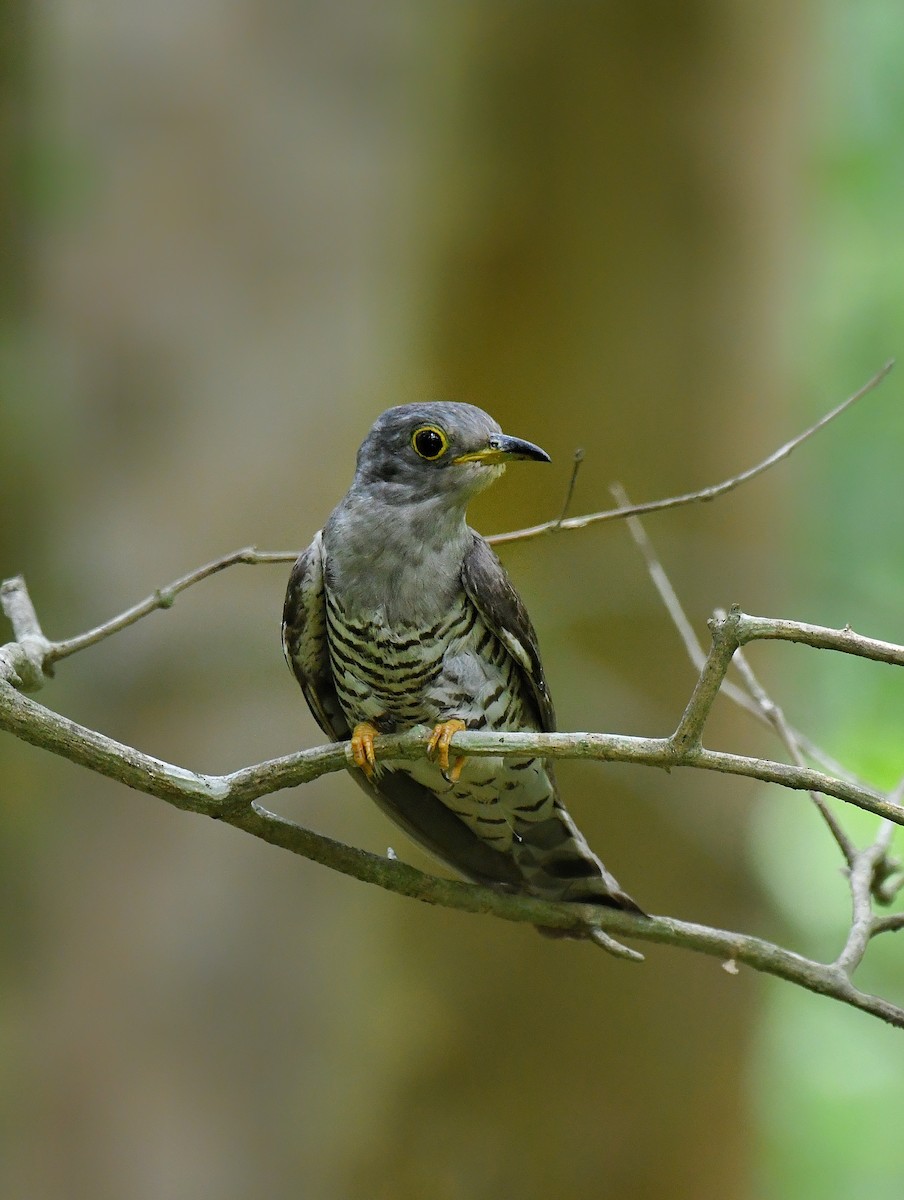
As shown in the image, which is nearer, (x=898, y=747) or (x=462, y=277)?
(x=462, y=277)

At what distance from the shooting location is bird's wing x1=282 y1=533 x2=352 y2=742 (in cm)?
288

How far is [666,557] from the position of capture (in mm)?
4711

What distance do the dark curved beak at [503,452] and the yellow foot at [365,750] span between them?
2.31 feet

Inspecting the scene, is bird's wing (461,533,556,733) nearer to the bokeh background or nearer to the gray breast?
the gray breast

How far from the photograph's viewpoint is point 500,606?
2805mm

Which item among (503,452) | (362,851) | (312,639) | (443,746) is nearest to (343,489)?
(312,639)

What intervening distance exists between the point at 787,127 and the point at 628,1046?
3944 mm

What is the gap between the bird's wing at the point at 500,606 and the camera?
Answer: 279 cm

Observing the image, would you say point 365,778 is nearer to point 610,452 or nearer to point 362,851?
point 362,851

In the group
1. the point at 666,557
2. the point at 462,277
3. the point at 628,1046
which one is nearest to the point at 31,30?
the point at 462,277

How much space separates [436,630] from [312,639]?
40cm

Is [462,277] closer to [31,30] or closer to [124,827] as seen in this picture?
[31,30]

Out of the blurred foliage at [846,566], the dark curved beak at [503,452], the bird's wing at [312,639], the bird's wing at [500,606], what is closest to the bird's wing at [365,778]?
the bird's wing at [312,639]

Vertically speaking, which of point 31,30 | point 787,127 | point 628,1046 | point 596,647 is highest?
point 787,127
